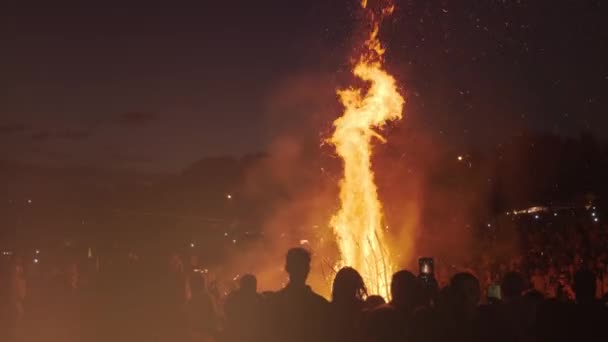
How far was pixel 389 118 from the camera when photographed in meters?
15.0

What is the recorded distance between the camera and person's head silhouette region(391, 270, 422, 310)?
4695 millimetres

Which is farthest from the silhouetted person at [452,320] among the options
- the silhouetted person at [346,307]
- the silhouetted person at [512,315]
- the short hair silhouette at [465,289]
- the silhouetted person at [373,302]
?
the silhouetted person at [373,302]

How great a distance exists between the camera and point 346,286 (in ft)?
16.2

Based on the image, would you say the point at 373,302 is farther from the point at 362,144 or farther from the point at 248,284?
the point at 362,144

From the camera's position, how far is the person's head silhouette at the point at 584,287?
5.12 meters

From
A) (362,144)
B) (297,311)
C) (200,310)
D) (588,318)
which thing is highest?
(362,144)

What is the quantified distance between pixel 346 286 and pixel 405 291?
43 centimetres

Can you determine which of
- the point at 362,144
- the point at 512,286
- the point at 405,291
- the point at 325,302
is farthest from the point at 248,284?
the point at 362,144

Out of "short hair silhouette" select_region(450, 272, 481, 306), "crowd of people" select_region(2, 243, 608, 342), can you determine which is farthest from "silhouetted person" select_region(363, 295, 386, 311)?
"short hair silhouette" select_region(450, 272, 481, 306)

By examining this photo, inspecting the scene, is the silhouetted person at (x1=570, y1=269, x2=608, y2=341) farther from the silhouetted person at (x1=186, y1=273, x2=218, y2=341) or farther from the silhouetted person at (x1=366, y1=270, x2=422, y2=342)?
the silhouetted person at (x1=186, y1=273, x2=218, y2=341)

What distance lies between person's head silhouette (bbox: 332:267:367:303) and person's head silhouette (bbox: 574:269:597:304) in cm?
161

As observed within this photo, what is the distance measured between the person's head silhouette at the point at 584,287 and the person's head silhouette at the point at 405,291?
1.24m

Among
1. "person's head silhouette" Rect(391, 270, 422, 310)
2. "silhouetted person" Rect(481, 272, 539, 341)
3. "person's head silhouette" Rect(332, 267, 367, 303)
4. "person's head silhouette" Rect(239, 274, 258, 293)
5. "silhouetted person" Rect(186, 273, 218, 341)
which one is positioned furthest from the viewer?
"silhouetted person" Rect(186, 273, 218, 341)

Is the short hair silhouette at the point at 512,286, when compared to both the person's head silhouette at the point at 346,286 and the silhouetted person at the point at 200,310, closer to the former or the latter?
the person's head silhouette at the point at 346,286
